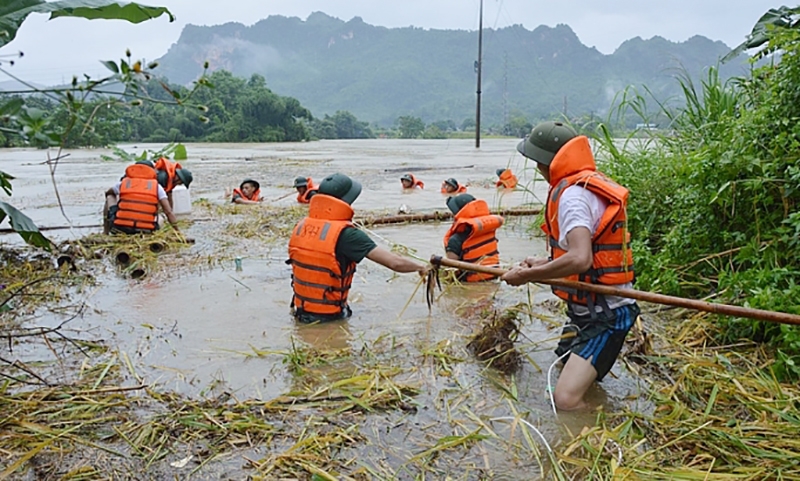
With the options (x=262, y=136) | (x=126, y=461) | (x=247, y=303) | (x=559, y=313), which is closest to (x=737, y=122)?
(x=559, y=313)

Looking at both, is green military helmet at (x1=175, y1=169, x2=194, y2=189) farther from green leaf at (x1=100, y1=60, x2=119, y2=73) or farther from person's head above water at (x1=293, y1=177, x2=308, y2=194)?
green leaf at (x1=100, y1=60, x2=119, y2=73)

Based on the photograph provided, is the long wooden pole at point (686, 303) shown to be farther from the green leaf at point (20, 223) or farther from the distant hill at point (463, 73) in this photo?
the distant hill at point (463, 73)

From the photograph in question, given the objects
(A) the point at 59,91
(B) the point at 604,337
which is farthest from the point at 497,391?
(A) the point at 59,91

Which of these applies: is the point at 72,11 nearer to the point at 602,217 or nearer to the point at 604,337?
the point at 602,217

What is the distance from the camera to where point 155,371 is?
14.4ft

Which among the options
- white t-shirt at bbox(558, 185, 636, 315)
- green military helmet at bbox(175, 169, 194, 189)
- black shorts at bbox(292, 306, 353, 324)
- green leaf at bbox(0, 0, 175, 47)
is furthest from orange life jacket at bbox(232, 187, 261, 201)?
white t-shirt at bbox(558, 185, 636, 315)

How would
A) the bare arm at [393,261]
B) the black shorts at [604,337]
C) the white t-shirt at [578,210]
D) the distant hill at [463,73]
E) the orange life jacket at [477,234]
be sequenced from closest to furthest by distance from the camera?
the white t-shirt at [578,210]
the black shorts at [604,337]
the bare arm at [393,261]
the orange life jacket at [477,234]
the distant hill at [463,73]

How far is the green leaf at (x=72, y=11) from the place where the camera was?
3418 millimetres

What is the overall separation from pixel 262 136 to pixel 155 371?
54051 millimetres

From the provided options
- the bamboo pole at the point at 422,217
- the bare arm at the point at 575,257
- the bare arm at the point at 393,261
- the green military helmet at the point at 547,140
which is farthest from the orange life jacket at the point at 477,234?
the bamboo pole at the point at 422,217

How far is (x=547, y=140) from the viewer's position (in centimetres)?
409

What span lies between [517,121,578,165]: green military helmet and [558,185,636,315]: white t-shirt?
1.23ft

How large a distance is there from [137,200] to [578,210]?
21.6 ft

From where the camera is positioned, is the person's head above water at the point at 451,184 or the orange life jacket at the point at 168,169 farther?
the person's head above water at the point at 451,184
